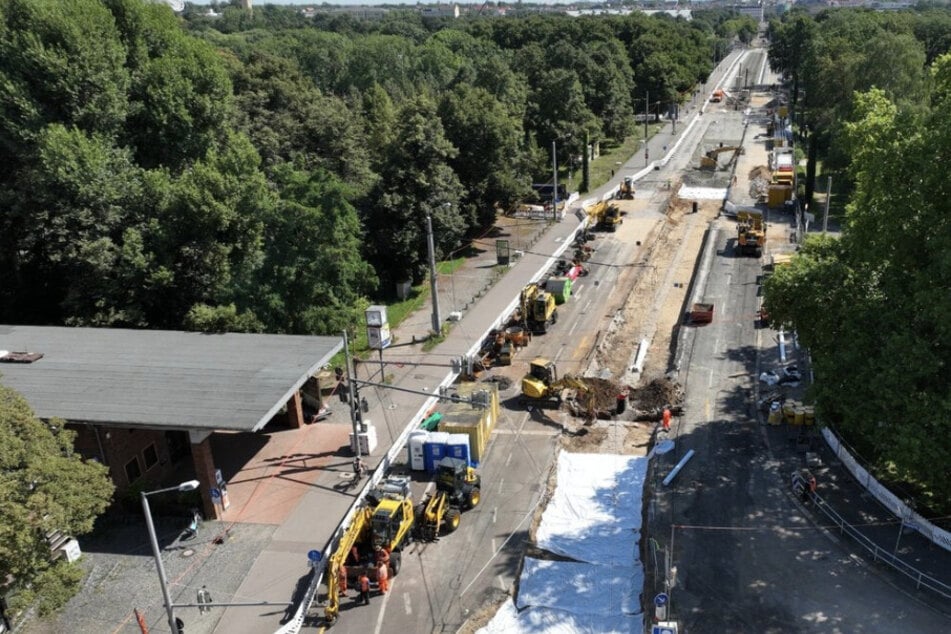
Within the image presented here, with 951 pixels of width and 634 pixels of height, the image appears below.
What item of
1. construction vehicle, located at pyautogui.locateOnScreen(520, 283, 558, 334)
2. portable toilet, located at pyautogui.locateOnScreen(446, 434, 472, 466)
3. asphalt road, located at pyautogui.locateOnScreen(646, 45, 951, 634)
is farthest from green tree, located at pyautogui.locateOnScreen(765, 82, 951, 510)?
construction vehicle, located at pyautogui.locateOnScreen(520, 283, 558, 334)

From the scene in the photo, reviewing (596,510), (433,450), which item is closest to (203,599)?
(433,450)

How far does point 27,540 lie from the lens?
19875 mm

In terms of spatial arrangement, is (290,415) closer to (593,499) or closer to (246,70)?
(593,499)

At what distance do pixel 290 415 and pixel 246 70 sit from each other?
37.1 m

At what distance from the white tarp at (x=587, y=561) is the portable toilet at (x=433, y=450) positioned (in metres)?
4.81

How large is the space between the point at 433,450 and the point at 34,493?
14452mm

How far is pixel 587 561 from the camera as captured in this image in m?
25.0

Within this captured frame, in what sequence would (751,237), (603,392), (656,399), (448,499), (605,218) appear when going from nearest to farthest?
(448,499)
(656,399)
(603,392)
(751,237)
(605,218)

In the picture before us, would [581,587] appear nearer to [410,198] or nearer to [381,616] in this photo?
[381,616]

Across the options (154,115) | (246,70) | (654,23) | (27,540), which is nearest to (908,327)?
(27,540)

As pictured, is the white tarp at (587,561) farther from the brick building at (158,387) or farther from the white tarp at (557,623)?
the brick building at (158,387)

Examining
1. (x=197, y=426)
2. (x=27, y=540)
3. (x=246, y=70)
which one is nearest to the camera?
(x=27, y=540)

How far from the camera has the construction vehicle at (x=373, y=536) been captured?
2480 centimetres

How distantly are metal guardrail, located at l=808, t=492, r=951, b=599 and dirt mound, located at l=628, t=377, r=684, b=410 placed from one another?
9.02 metres
